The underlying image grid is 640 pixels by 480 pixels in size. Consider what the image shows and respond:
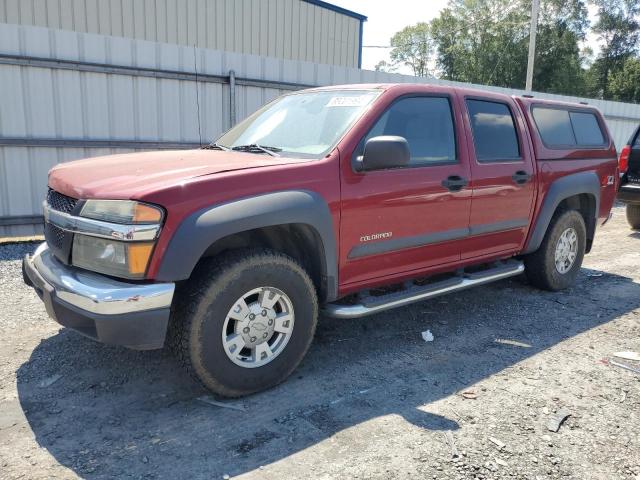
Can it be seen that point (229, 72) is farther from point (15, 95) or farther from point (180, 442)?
point (180, 442)

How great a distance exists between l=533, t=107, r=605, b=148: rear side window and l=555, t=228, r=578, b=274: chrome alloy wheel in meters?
0.92

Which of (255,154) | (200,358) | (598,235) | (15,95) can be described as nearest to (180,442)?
(200,358)

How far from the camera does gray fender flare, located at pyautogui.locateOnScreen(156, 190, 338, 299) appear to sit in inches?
112

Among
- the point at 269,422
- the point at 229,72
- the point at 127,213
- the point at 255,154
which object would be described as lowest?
the point at 269,422

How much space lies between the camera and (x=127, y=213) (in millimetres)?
2830

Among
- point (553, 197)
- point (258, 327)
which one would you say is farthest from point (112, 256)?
point (553, 197)

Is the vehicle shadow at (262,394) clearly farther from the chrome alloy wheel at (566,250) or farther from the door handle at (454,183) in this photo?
the door handle at (454,183)

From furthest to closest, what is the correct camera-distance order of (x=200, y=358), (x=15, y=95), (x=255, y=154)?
(x=15, y=95), (x=255, y=154), (x=200, y=358)

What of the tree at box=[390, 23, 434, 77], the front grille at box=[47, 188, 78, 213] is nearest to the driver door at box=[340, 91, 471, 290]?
the front grille at box=[47, 188, 78, 213]

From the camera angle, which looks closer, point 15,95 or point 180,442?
point 180,442

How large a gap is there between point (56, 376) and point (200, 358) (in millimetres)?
1140

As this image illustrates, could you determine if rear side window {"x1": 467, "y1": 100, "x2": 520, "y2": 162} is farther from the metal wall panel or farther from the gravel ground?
the metal wall panel

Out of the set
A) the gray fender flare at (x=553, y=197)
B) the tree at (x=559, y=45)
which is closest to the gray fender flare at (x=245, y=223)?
A: the gray fender flare at (x=553, y=197)

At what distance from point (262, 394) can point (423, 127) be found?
2.28 metres
